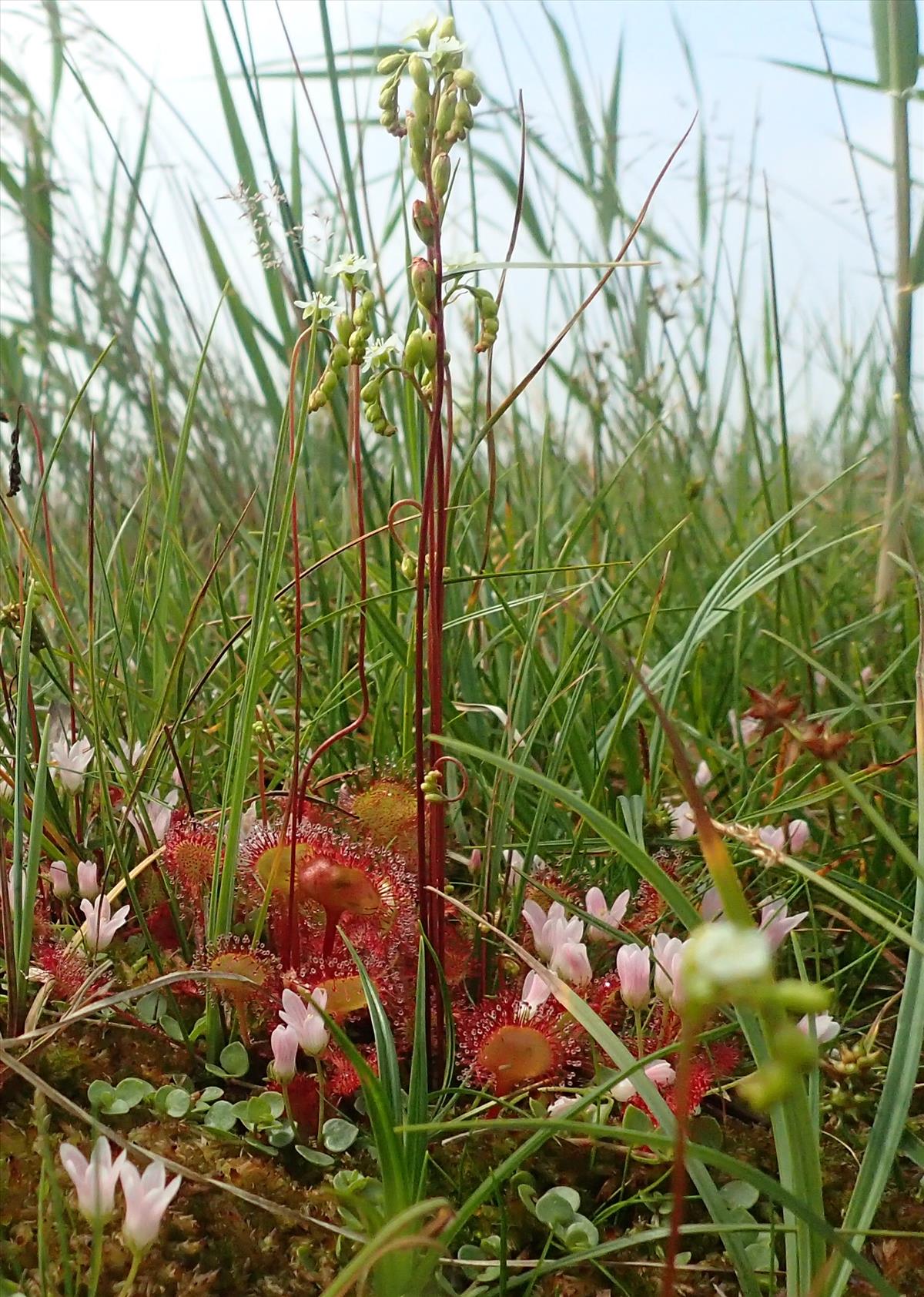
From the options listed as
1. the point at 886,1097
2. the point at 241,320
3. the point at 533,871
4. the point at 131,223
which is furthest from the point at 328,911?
the point at 131,223

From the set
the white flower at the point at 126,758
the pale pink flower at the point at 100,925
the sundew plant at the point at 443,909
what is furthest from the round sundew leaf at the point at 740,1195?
the white flower at the point at 126,758

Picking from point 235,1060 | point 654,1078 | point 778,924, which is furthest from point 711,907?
point 235,1060

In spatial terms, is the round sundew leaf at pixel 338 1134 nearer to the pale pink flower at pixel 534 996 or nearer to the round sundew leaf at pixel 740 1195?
the pale pink flower at pixel 534 996

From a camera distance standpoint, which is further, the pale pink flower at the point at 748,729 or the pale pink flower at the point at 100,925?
the pale pink flower at the point at 748,729

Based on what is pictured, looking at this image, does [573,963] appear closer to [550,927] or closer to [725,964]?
[550,927]

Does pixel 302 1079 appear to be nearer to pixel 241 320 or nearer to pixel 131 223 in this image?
pixel 241 320

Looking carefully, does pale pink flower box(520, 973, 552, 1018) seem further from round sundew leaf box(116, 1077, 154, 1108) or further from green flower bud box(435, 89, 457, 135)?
green flower bud box(435, 89, 457, 135)
